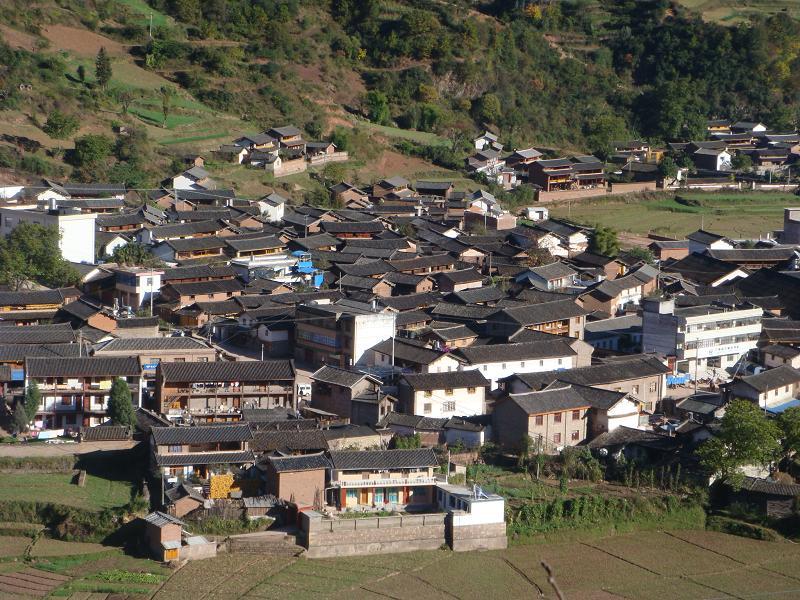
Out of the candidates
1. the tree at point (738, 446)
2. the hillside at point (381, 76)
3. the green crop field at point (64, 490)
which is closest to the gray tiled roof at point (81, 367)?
the green crop field at point (64, 490)

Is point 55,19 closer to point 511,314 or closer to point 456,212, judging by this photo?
point 456,212

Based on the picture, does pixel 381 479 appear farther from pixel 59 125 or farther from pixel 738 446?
pixel 59 125

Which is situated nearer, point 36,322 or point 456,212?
point 36,322

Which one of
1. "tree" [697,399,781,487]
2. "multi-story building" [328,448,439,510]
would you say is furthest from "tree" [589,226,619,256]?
"multi-story building" [328,448,439,510]

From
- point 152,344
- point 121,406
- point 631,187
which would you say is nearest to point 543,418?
point 121,406

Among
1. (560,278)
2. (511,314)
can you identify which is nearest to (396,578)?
(511,314)

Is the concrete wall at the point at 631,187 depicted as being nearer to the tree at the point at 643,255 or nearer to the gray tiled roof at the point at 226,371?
the tree at the point at 643,255

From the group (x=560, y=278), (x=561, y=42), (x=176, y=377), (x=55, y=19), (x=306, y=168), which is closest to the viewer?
Answer: (x=176, y=377)
